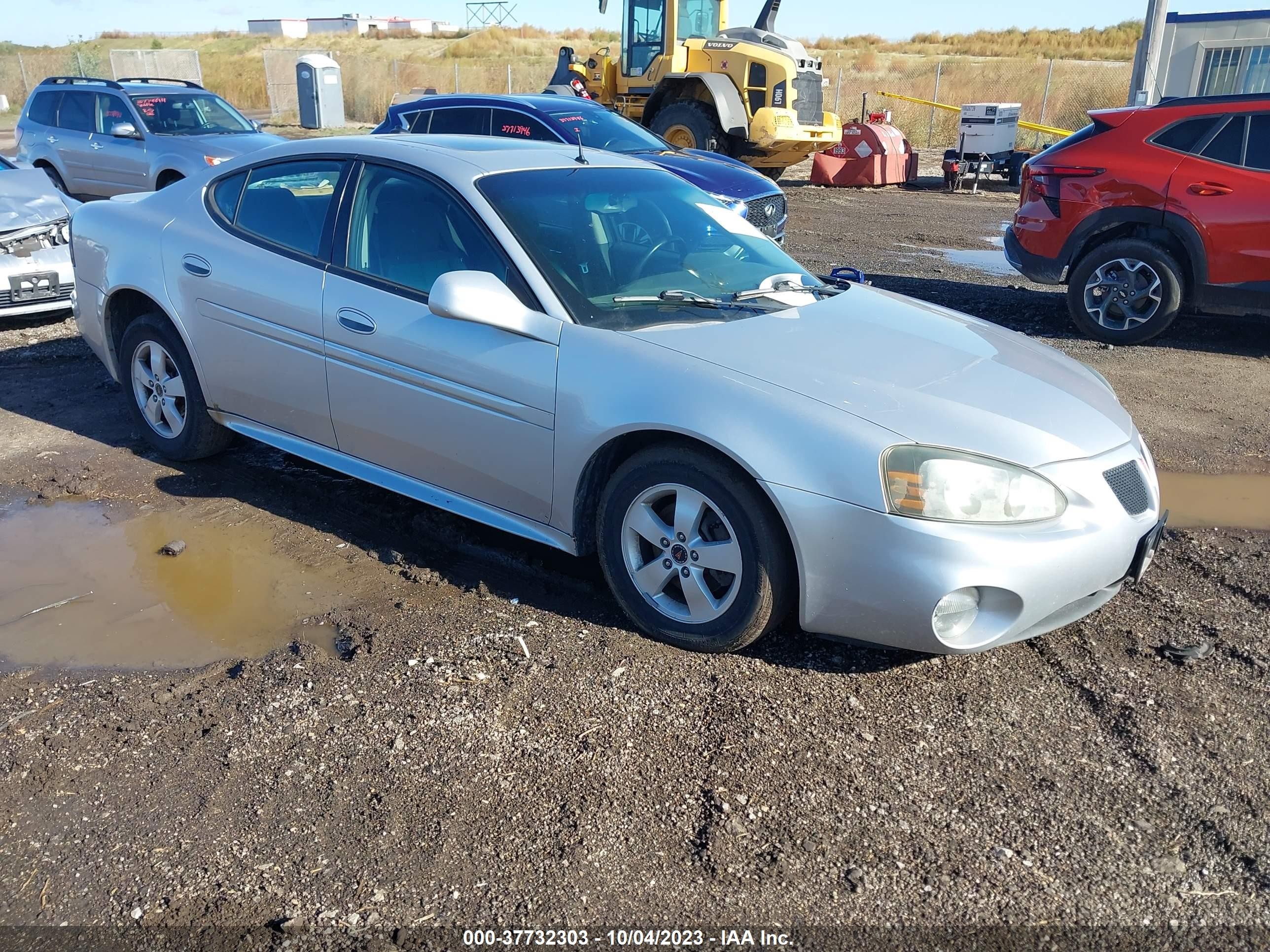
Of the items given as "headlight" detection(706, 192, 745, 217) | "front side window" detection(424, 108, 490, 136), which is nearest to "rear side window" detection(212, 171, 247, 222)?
"headlight" detection(706, 192, 745, 217)

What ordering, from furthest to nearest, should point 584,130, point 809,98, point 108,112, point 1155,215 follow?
1. point 809,98
2. point 108,112
3. point 584,130
4. point 1155,215

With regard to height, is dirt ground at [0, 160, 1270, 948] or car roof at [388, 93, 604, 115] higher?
car roof at [388, 93, 604, 115]

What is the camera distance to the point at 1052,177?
827cm

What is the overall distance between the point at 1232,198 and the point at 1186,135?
2.12 feet

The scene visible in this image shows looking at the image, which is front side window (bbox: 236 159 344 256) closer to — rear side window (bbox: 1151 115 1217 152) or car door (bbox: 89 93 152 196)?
rear side window (bbox: 1151 115 1217 152)

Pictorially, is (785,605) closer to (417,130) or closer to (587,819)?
(587,819)

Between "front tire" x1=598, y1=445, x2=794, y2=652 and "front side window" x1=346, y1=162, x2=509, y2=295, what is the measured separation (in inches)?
39.0

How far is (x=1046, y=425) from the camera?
11.3 ft

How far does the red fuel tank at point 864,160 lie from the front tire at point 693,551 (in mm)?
16391

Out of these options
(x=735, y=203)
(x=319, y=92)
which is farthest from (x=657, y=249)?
(x=319, y=92)

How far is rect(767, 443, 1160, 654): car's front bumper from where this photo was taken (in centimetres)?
312

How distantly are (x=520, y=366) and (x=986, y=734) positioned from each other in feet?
6.38

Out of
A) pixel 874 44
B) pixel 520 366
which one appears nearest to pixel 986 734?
pixel 520 366

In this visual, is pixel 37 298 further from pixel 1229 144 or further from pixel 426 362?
pixel 1229 144
